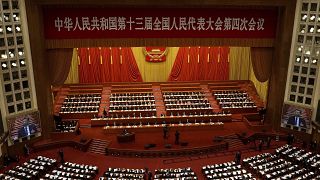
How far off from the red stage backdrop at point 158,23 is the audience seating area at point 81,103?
18.7 ft

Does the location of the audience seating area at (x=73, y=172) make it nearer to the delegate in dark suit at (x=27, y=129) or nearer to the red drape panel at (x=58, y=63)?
the delegate in dark suit at (x=27, y=129)

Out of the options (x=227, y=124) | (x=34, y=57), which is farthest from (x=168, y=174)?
(x=34, y=57)

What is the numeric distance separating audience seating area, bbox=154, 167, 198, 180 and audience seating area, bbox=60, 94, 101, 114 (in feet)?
24.9

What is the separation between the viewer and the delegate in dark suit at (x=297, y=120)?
2014cm

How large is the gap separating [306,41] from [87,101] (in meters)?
13.8

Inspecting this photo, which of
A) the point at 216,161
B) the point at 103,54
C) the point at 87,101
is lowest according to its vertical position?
the point at 216,161

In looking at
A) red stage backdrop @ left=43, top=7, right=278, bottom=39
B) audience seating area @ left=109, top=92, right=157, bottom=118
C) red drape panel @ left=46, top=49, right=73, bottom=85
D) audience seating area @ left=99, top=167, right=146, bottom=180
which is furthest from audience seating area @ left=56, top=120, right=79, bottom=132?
red stage backdrop @ left=43, top=7, right=278, bottom=39

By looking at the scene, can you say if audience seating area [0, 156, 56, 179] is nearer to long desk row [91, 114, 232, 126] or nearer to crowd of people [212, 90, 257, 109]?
long desk row [91, 114, 232, 126]

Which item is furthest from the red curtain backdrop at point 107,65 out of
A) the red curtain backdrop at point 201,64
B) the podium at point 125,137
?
the podium at point 125,137

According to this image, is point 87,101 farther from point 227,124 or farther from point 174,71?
point 227,124

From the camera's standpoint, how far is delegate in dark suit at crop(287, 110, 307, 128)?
20141 mm

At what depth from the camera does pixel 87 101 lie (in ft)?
79.9

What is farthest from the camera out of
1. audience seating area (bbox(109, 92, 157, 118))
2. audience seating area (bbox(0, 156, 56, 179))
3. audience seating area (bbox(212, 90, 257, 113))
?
audience seating area (bbox(212, 90, 257, 113))

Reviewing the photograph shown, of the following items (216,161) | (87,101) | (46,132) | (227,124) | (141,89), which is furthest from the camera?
(141,89)
